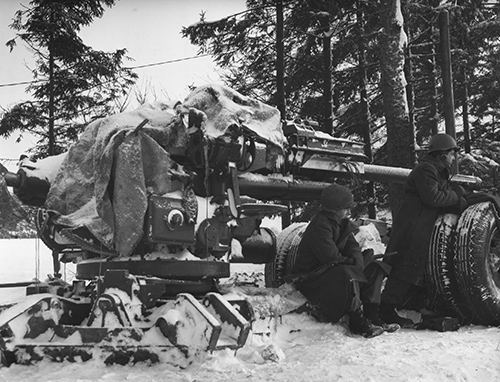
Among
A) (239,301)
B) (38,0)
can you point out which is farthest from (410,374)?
(38,0)

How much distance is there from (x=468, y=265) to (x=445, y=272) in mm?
237

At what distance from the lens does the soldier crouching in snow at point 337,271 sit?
16.2ft

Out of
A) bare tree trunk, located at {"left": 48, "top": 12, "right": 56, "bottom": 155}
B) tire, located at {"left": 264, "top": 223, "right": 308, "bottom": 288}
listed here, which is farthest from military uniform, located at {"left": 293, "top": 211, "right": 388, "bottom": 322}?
bare tree trunk, located at {"left": 48, "top": 12, "right": 56, "bottom": 155}

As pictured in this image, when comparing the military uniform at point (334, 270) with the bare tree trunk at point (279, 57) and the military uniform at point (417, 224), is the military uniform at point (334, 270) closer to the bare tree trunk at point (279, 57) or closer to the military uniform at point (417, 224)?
the military uniform at point (417, 224)

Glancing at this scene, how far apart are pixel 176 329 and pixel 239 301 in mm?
698

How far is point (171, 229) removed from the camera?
4.34 meters

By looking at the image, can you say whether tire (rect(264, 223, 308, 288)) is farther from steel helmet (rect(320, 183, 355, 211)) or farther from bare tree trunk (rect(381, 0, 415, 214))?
bare tree trunk (rect(381, 0, 415, 214))

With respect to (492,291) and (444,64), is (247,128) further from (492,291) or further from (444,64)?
(444,64)

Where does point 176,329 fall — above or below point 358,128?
below

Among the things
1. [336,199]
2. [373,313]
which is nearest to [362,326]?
[373,313]

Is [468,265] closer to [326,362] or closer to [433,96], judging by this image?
[326,362]

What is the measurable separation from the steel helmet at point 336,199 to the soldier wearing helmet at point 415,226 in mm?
635

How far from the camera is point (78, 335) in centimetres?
380

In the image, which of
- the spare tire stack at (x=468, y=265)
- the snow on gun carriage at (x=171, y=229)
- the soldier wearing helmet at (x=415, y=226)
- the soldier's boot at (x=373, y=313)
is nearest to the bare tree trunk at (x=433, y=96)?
the soldier wearing helmet at (x=415, y=226)
